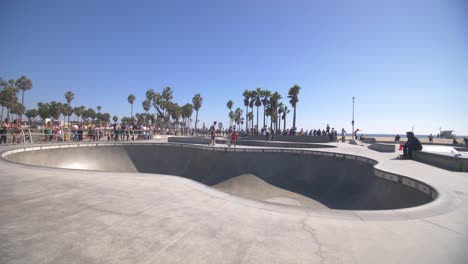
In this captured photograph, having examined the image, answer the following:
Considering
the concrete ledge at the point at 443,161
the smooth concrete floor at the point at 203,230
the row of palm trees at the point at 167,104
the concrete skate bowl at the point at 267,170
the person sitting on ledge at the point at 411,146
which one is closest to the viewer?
the smooth concrete floor at the point at 203,230

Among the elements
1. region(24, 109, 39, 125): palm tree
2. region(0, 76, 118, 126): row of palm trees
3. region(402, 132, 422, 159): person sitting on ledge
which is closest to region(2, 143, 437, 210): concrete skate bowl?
region(402, 132, 422, 159): person sitting on ledge

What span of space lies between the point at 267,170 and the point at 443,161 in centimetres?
772

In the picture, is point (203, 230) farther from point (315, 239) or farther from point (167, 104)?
point (167, 104)

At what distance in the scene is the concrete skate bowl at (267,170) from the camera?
25.1ft

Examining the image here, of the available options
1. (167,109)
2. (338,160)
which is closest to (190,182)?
(338,160)

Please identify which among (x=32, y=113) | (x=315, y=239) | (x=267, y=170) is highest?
(x=32, y=113)

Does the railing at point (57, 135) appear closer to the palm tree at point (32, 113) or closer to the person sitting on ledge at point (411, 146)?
the person sitting on ledge at point (411, 146)

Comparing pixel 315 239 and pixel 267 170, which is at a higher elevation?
pixel 315 239

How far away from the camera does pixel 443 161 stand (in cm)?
977

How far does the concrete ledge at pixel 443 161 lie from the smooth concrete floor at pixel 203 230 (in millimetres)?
5483

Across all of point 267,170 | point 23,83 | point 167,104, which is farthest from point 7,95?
point 267,170

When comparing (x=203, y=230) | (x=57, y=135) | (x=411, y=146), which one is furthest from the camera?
(x=57, y=135)

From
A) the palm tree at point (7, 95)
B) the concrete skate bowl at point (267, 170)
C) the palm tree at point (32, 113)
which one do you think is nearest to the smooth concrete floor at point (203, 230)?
the concrete skate bowl at point (267, 170)

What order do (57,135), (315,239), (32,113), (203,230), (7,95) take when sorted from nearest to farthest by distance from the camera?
(315,239)
(203,230)
(57,135)
(7,95)
(32,113)
